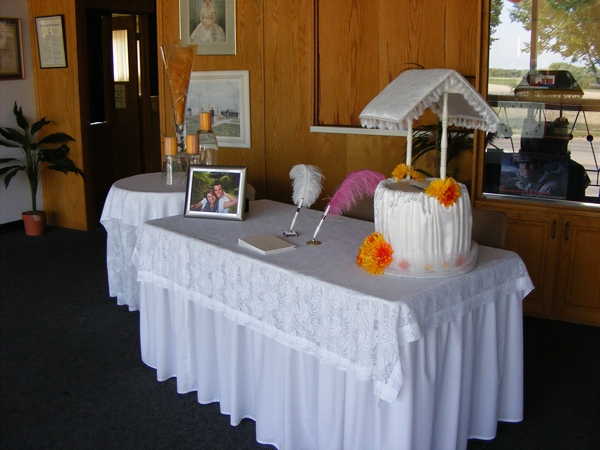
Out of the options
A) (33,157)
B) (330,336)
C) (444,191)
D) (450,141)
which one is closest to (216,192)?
(330,336)

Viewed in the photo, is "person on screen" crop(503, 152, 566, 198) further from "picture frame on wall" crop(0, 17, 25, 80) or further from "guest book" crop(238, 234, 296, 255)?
"picture frame on wall" crop(0, 17, 25, 80)

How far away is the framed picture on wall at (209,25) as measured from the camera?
203 inches

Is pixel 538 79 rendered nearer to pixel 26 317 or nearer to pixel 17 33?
pixel 26 317

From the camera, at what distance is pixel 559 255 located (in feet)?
12.8

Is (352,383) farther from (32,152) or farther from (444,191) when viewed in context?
(32,152)

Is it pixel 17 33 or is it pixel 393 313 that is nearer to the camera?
pixel 393 313

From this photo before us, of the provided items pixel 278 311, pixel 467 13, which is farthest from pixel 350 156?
pixel 278 311

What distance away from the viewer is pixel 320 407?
2424 millimetres

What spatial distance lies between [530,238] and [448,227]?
1858 millimetres

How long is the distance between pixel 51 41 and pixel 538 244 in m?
4.64

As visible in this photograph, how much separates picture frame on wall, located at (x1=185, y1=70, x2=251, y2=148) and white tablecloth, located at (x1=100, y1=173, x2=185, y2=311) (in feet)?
Answer: 3.68

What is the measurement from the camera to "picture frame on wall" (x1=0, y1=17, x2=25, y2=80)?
6.01m

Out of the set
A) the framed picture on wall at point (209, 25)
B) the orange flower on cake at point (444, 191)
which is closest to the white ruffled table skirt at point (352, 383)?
the orange flower on cake at point (444, 191)

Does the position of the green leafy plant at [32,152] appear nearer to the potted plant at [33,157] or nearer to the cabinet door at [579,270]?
the potted plant at [33,157]
